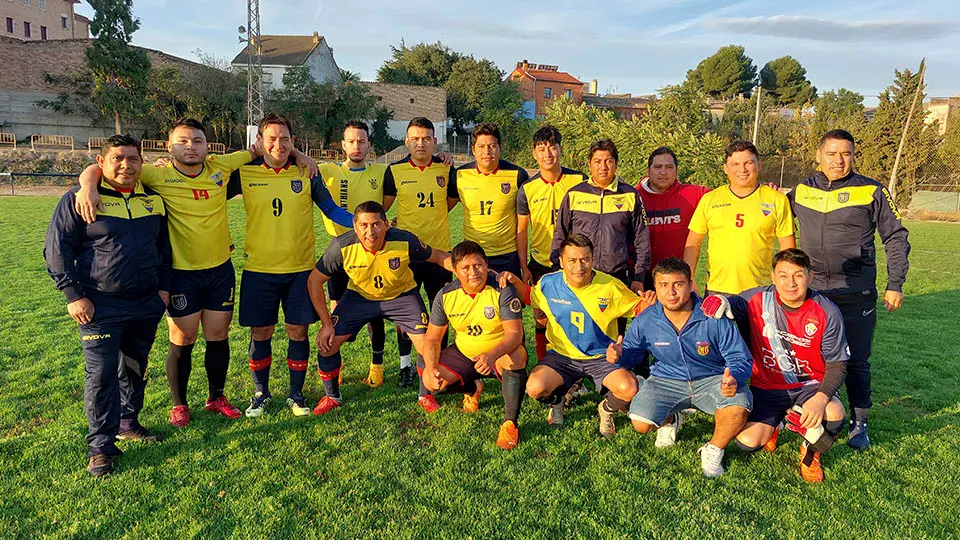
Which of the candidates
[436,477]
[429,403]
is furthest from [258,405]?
[436,477]

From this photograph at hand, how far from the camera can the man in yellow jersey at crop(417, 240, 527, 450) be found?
162 inches

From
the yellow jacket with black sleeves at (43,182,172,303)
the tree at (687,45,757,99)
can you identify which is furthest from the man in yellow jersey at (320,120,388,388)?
the tree at (687,45,757,99)

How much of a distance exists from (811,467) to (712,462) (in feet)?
2.03

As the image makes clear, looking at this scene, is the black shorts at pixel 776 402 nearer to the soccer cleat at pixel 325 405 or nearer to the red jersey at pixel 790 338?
the red jersey at pixel 790 338

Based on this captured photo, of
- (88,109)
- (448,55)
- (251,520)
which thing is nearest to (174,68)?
(88,109)

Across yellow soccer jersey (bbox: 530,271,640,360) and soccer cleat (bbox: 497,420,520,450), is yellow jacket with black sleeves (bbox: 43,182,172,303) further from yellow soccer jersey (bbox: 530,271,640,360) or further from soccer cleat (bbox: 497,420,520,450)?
yellow soccer jersey (bbox: 530,271,640,360)

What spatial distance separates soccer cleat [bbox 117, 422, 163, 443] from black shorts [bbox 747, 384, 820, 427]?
4.10 m

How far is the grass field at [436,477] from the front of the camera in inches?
118

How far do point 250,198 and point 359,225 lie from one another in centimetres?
88

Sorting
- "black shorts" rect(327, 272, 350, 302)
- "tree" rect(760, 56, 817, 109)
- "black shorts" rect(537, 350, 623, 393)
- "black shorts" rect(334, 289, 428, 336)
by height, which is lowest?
"black shorts" rect(537, 350, 623, 393)

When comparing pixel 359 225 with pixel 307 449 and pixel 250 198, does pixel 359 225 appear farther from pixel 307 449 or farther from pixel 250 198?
pixel 307 449

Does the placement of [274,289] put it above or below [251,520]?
above

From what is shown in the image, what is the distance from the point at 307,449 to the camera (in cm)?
380

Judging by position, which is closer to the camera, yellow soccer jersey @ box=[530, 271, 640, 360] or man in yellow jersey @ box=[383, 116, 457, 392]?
yellow soccer jersey @ box=[530, 271, 640, 360]
